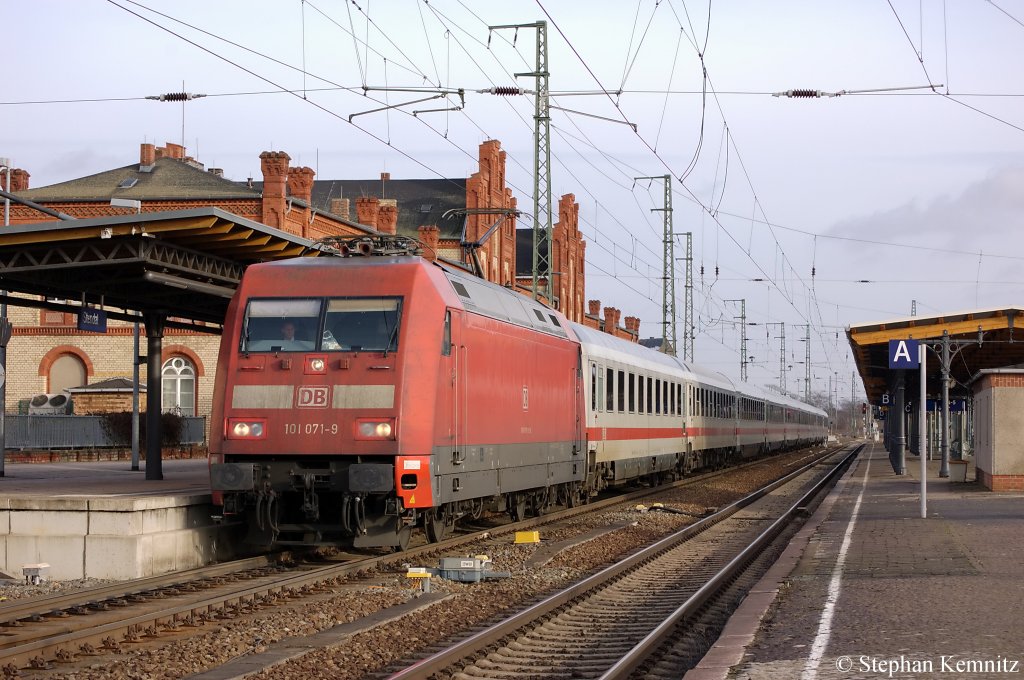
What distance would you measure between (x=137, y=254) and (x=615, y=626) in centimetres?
862

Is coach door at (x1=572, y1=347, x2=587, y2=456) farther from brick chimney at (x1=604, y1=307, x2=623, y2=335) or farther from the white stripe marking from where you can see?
brick chimney at (x1=604, y1=307, x2=623, y2=335)

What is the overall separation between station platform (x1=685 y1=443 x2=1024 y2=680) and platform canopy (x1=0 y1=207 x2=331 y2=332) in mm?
8049

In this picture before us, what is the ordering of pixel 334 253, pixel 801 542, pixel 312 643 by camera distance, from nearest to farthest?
pixel 312 643
pixel 334 253
pixel 801 542

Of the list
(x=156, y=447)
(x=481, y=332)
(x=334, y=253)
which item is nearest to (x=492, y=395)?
(x=481, y=332)

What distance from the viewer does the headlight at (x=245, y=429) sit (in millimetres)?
13477

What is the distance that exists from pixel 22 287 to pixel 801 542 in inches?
467

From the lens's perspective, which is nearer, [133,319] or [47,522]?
[47,522]

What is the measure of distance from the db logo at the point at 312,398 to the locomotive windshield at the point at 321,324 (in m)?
0.50

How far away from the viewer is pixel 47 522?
13.3 m

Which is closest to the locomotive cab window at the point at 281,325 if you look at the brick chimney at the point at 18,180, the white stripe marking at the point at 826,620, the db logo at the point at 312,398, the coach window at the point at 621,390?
the db logo at the point at 312,398

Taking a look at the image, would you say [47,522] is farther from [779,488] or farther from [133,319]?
[779,488]

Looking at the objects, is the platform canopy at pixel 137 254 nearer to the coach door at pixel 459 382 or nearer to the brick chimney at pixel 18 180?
the coach door at pixel 459 382

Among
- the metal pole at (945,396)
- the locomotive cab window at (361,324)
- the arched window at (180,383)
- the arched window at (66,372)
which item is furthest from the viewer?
the arched window at (66,372)

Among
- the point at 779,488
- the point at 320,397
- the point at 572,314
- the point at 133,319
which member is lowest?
the point at 779,488
